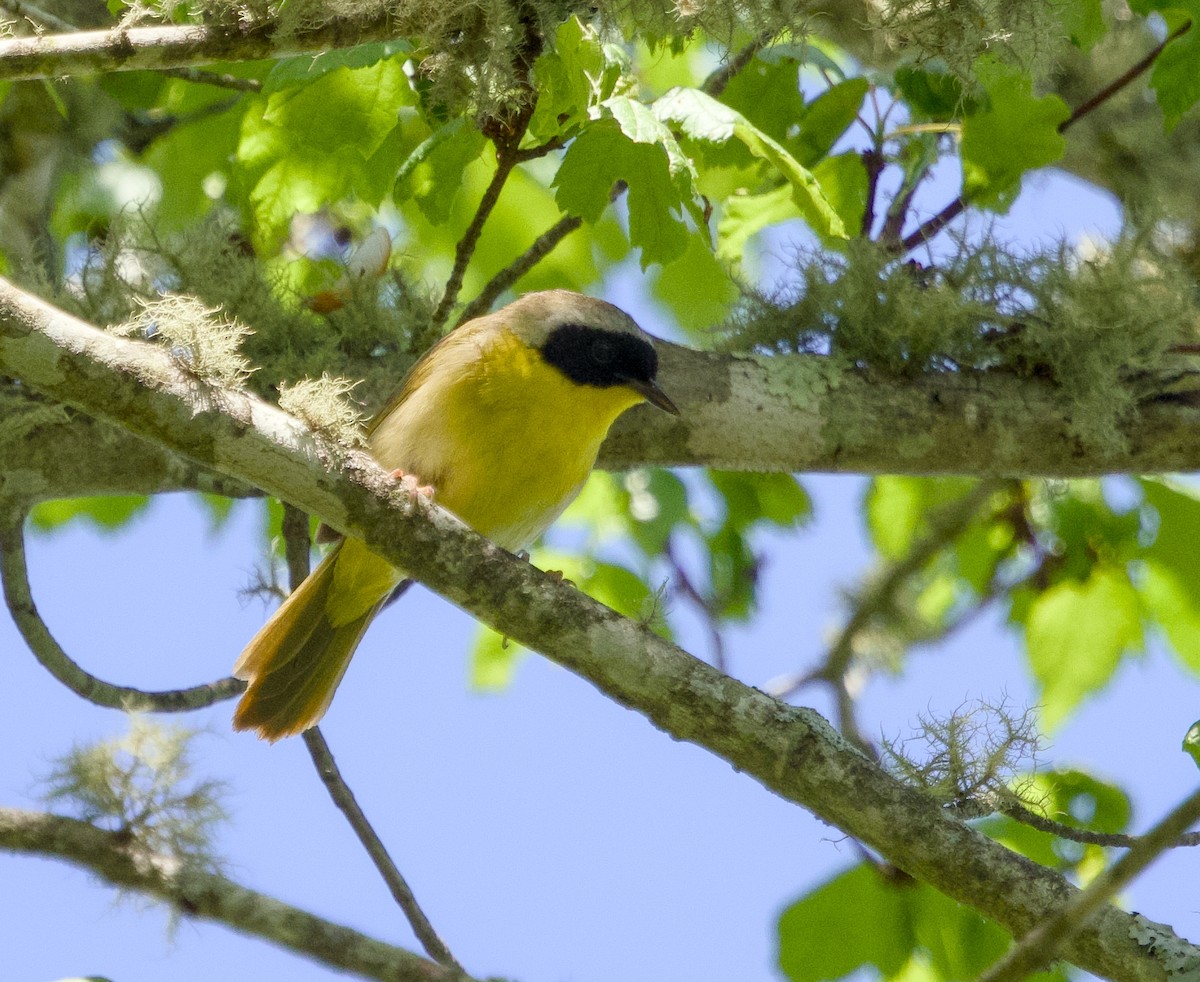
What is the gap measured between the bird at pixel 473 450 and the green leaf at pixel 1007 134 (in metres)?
1.27

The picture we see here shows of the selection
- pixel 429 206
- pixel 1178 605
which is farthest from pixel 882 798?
pixel 1178 605

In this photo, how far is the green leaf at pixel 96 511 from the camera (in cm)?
580

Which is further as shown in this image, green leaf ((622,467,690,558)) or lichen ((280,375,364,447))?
green leaf ((622,467,690,558))

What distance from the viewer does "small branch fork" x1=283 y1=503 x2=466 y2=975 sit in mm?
3656

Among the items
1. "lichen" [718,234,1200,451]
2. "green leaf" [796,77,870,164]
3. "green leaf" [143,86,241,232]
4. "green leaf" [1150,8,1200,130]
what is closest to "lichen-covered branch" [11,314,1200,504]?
"lichen" [718,234,1200,451]

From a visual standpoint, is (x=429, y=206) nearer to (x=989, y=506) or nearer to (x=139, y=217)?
(x=139, y=217)

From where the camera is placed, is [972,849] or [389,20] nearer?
[972,849]

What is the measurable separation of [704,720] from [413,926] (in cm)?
132

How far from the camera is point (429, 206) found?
3699 mm

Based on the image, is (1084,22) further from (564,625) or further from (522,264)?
(564,625)

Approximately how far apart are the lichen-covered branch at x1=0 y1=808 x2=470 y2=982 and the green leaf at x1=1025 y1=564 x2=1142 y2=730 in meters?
2.57

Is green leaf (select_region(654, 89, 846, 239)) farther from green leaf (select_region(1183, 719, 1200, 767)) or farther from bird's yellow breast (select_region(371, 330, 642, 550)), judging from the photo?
green leaf (select_region(1183, 719, 1200, 767))

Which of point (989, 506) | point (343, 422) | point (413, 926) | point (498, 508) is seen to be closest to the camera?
point (343, 422)

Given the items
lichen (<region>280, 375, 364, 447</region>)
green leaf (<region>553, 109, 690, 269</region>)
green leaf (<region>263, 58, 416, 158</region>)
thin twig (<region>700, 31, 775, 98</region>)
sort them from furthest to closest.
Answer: thin twig (<region>700, 31, 775, 98</region>)
green leaf (<region>263, 58, 416, 158</region>)
green leaf (<region>553, 109, 690, 269</region>)
lichen (<region>280, 375, 364, 447</region>)
